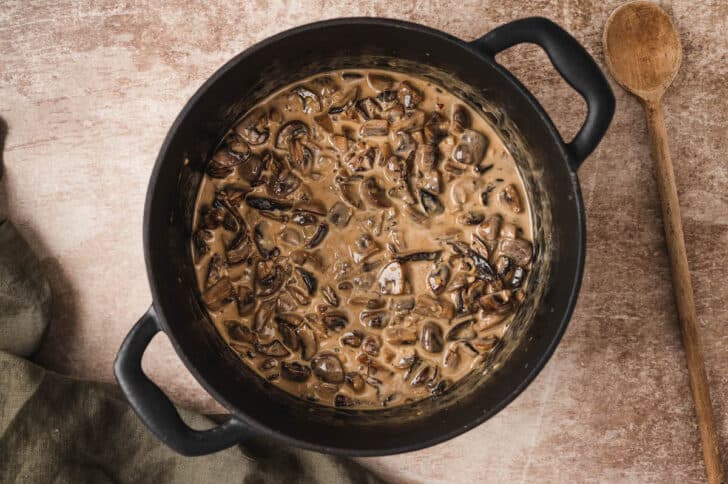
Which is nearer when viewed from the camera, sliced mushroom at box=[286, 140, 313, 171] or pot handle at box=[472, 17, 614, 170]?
pot handle at box=[472, 17, 614, 170]

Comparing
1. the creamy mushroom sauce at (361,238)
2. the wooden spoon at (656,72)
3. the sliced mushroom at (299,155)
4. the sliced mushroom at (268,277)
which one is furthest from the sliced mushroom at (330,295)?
the wooden spoon at (656,72)

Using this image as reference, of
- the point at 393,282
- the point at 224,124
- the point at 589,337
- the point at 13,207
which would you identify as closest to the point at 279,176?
the point at 224,124

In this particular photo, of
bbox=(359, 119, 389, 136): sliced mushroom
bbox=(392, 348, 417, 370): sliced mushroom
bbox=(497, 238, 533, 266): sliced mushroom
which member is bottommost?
bbox=(392, 348, 417, 370): sliced mushroom

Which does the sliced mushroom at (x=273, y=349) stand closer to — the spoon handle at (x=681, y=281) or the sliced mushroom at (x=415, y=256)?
the sliced mushroom at (x=415, y=256)

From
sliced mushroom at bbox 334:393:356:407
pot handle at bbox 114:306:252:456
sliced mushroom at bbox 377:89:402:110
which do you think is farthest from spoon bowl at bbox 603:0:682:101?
pot handle at bbox 114:306:252:456

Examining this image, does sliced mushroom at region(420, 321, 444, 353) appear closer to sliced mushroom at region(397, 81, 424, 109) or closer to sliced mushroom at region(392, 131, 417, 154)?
sliced mushroom at region(392, 131, 417, 154)

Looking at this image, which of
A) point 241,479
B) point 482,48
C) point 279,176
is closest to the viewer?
point 482,48

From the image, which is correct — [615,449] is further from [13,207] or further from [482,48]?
[13,207]
